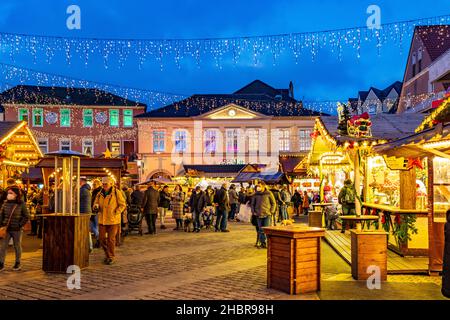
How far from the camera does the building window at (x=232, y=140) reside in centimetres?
4741

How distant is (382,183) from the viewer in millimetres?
14195

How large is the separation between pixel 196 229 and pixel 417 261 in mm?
8890

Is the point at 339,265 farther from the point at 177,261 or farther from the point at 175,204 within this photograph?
the point at 175,204

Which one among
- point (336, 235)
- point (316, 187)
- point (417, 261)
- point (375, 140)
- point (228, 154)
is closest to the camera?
point (417, 261)

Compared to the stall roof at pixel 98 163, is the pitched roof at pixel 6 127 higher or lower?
higher

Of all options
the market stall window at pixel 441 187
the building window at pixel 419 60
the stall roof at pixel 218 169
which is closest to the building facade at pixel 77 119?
the stall roof at pixel 218 169

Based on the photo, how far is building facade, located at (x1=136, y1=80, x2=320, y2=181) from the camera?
46.9 meters

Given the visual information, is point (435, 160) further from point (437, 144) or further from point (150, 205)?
point (150, 205)

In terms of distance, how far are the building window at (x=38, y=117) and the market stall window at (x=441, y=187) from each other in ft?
141

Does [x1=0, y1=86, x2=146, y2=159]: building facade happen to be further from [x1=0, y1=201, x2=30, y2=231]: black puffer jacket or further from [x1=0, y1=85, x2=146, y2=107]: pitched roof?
[x1=0, y1=201, x2=30, y2=231]: black puffer jacket

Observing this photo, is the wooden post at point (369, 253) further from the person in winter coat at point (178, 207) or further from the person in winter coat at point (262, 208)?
the person in winter coat at point (178, 207)

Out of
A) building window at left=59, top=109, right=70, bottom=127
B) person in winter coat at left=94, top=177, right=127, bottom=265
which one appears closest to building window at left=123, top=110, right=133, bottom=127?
building window at left=59, top=109, right=70, bottom=127

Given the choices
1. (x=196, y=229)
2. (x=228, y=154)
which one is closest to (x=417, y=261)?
(x=196, y=229)

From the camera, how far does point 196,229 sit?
17703mm
